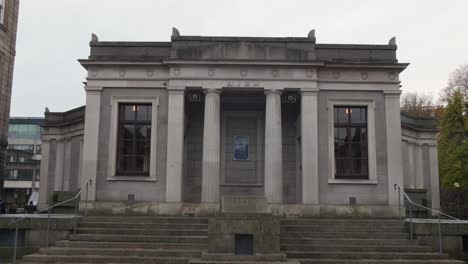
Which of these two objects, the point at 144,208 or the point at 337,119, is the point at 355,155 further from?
the point at 144,208

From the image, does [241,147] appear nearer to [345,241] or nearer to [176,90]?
[176,90]

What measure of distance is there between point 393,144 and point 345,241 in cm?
577

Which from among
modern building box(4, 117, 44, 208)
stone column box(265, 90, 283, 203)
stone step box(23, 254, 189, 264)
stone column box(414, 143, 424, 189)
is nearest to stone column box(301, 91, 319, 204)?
stone column box(265, 90, 283, 203)

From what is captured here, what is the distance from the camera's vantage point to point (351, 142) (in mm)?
19031

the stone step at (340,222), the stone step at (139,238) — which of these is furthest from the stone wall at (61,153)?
the stone step at (340,222)

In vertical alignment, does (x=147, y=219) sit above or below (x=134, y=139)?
below

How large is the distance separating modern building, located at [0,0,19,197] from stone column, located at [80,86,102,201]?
8.91m

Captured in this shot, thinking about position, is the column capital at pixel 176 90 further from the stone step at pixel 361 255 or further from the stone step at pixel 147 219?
the stone step at pixel 361 255

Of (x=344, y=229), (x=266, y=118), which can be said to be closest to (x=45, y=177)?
(x=266, y=118)

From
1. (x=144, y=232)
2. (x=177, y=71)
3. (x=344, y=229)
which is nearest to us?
(x=144, y=232)

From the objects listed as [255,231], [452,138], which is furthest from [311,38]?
[452,138]

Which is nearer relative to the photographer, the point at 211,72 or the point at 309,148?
the point at 309,148

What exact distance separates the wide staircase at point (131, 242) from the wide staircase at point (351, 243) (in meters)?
3.02

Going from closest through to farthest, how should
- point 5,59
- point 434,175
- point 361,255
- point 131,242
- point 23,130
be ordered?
point 361,255, point 131,242, point 5,59, point 434,175, point 23,130
